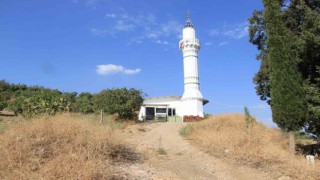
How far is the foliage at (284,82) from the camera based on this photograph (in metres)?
14.7

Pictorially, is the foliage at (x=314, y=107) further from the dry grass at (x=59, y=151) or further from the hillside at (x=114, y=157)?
the dry grass at (x=59, y=151)

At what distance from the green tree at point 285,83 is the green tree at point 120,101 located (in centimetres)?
1464

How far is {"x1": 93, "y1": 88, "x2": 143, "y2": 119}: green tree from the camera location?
27.4m

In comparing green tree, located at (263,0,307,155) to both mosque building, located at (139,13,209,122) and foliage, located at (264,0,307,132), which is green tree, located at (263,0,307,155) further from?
mosque building, located at (139,13,209,122)

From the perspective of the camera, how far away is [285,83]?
Answer: 14773mm

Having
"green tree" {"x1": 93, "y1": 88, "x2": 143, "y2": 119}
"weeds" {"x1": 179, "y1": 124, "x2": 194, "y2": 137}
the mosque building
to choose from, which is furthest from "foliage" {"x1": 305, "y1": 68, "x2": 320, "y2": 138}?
the mosque building

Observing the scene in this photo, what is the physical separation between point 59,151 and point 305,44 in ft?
40.8

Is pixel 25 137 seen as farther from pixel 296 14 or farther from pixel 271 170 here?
pixel 296 14

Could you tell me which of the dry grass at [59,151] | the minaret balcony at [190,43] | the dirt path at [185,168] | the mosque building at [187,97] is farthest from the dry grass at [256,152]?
the minaret balcony at [190,43]

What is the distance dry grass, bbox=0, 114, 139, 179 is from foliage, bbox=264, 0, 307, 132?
727cm

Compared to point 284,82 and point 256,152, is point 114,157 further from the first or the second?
point 284,82

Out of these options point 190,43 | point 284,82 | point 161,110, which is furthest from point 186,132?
point 190,43

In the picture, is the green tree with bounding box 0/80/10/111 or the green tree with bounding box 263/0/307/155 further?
the green tree with bounding box 0/80/10/111

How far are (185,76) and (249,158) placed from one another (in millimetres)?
25762
